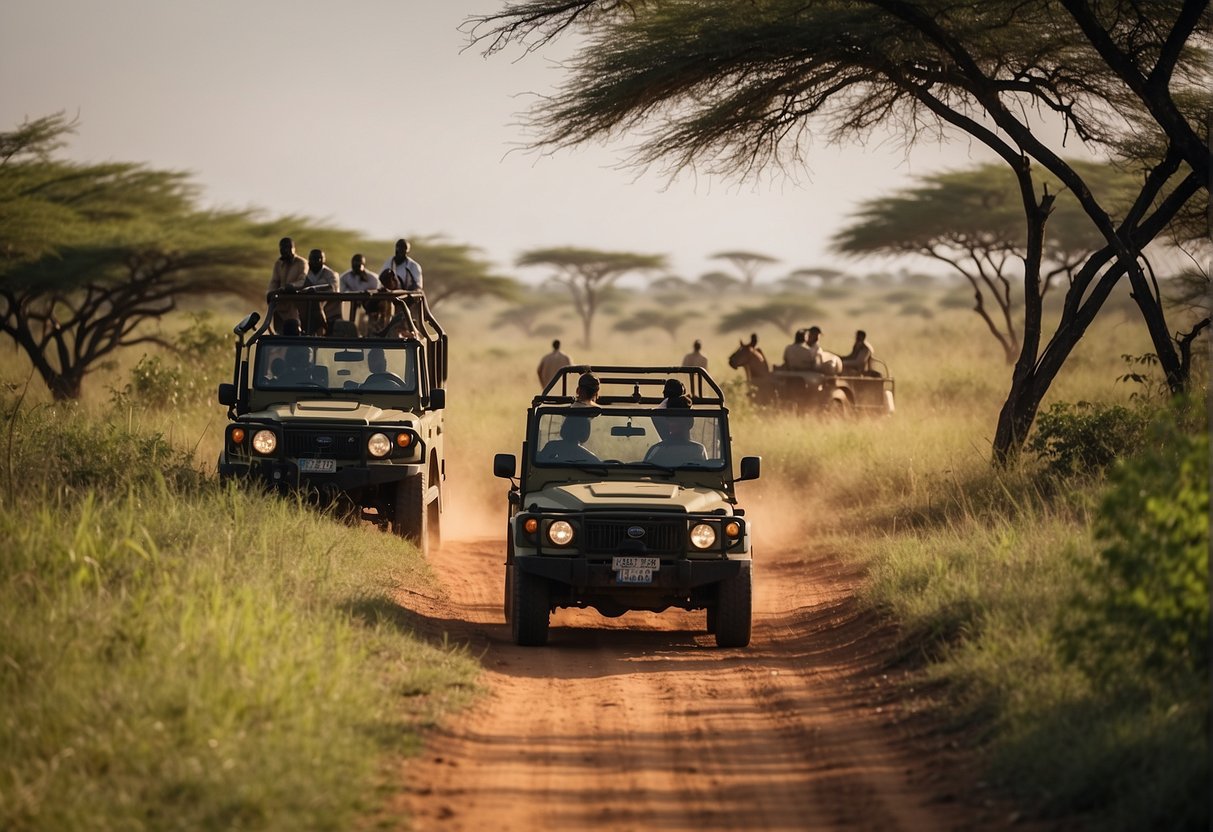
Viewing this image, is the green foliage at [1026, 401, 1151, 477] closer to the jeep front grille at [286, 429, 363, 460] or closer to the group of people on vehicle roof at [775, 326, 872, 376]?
the jeep front grille at [286, 429, 363, 460]

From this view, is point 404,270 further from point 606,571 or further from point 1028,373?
point 606,571

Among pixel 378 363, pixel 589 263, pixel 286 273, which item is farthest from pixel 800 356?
pixel 589 263

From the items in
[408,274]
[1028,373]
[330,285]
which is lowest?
[1028,373]

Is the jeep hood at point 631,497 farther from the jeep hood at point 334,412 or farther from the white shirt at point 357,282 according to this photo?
the white shirt at point 357,282

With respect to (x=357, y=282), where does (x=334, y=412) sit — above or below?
below

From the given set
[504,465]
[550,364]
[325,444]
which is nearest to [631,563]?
[504,465]

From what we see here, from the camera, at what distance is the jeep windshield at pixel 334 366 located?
13352 millimetres

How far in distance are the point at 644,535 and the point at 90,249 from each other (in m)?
20.2

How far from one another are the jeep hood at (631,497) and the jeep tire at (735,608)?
418 millimetres

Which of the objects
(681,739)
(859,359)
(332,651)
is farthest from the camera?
(859,359)

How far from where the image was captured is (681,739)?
7219mm

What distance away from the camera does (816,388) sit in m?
22.3

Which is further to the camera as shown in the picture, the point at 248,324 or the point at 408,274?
the point at 408,274

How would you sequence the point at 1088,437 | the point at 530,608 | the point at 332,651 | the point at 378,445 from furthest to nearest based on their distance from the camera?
the point at 1088,437 < the point at 378,445 < the point at 530,608 < the point at 332,651
